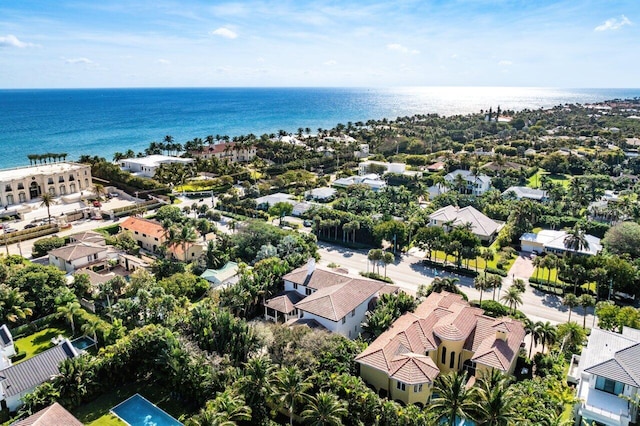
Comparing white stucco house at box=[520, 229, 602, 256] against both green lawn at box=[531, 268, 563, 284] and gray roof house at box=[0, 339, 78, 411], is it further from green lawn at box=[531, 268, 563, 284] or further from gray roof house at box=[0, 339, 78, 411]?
gray roof house at box=[0, 339, 78, 411]

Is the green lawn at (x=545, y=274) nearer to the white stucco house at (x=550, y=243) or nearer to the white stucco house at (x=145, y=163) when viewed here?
the white stucco house at (x=550, y=243)

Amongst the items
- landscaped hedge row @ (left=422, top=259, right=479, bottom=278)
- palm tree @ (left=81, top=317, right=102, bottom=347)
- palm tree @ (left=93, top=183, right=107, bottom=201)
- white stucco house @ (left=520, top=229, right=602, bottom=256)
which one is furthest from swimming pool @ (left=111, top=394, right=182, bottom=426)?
palm tree @ (left=93, top=183, right=107, bottom=201)

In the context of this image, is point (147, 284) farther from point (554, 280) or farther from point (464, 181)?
point (464, 181)

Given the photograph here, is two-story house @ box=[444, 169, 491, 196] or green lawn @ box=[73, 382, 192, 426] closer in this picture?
green lawn @ box=[73, 382, 192, 426]

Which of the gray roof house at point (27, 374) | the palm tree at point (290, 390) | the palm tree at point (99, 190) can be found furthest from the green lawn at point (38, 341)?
the palm tree at point (99, 190)

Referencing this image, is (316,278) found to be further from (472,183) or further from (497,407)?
(472,183)

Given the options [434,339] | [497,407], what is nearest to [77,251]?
[434,339]
